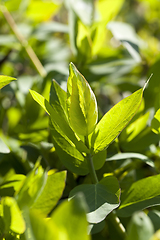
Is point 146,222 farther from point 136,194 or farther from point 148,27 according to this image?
point 148,27

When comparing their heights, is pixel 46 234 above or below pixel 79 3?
below

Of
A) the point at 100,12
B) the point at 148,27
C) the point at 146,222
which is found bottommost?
the point at 148,27

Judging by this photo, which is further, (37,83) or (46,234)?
(37,83)

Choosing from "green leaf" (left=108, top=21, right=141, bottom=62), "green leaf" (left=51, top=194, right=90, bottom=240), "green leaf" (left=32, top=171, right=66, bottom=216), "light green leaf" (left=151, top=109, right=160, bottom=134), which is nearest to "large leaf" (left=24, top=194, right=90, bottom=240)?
"green leaf" (left=51, top=194, right=90, bottom=240)

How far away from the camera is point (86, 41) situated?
0.61 metres

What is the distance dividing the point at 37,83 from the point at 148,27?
0.99 m

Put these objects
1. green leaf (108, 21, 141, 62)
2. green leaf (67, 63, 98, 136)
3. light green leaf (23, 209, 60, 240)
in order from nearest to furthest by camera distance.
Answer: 1. light green leaf (23, 209, 60, 240)
2. green leaf (67, 63, 98, 136)
3. green leaf (108, 21, 141, 62)

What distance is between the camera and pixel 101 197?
1.15 feet

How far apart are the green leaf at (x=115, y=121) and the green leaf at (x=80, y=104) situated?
16mm

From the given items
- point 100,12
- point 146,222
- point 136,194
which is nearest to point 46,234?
point 146,222

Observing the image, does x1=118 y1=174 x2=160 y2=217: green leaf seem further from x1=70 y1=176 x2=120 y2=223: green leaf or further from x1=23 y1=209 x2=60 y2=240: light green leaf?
x1=23 y1=209 x2=60 y2=240: light green leaf

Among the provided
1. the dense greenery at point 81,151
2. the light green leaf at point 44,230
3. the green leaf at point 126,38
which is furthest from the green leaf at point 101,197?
the green leaf at point 126,38

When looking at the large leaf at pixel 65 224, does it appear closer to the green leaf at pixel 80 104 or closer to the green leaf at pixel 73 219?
the green leaf at pixel 73 219

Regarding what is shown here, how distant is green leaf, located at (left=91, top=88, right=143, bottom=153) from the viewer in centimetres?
33
